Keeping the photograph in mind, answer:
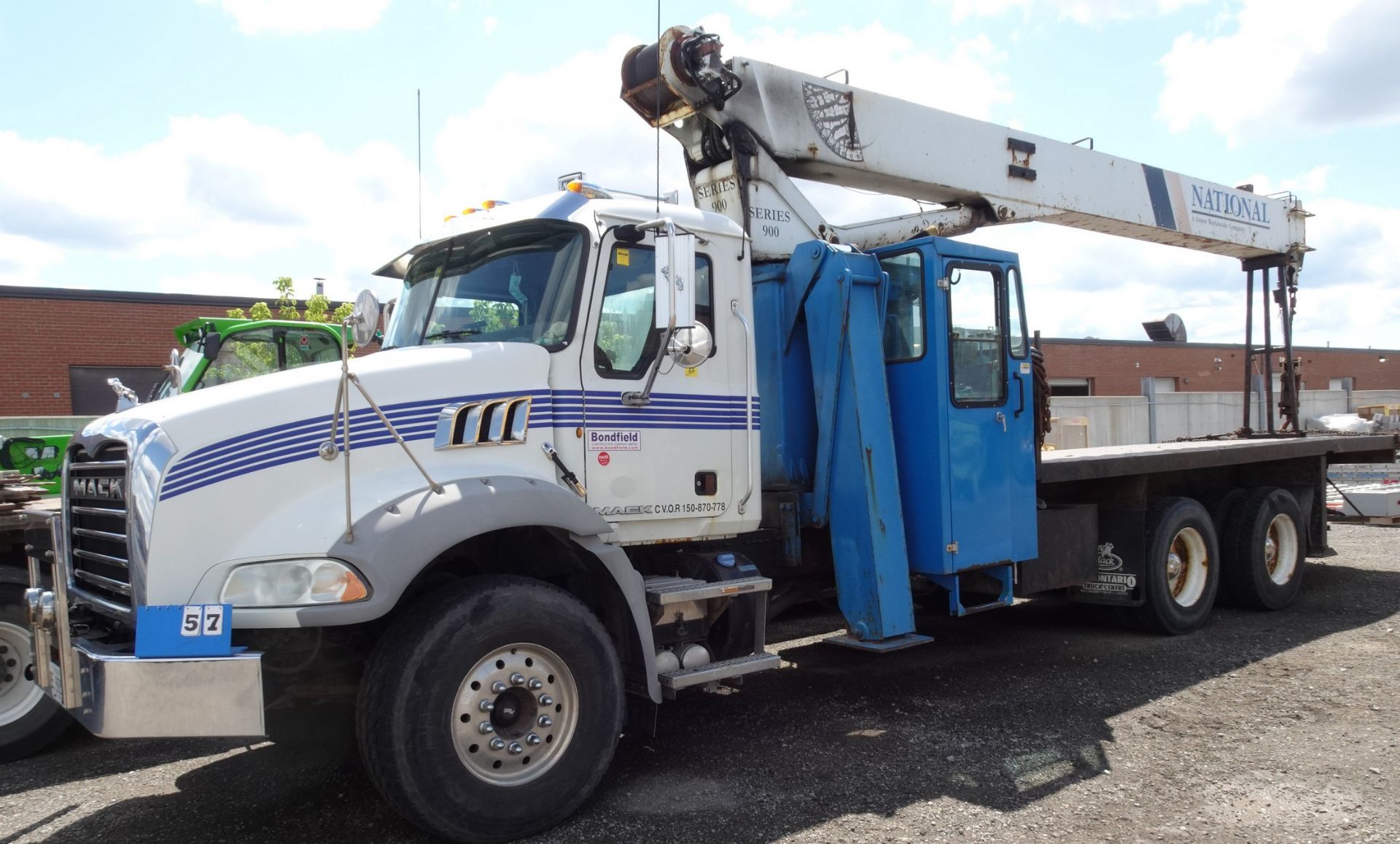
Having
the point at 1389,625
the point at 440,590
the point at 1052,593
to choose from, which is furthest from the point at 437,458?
the point at 1389,625

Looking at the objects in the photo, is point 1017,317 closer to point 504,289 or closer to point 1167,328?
point 504,289

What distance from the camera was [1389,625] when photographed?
26.8 ft

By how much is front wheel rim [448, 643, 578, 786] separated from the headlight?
0.62 metres

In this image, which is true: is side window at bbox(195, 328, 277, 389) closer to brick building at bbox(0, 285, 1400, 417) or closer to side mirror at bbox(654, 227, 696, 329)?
side mirror at bbox(654, 227, 696, 329)

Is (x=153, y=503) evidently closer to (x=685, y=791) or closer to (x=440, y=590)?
(x=440, y=590)

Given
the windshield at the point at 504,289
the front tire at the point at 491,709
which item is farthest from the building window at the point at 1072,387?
the front tire at the point at 491,709

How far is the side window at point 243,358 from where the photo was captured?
28.0ft

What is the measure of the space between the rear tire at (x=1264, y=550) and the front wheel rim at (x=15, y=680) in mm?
9106

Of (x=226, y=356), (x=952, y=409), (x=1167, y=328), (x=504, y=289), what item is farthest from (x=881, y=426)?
(x=1167, y=328)

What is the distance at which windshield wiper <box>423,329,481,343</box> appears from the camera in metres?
4.83

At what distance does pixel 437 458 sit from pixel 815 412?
2544 millimetres

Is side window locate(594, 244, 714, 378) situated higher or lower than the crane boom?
lower

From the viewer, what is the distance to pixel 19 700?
5.57m

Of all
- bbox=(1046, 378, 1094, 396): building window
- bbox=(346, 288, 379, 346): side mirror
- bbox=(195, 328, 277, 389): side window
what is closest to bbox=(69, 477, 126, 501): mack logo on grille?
bbox=(346, 288, 379, 346): side mirror
